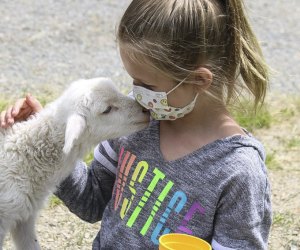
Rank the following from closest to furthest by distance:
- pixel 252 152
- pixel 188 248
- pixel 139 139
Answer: pixel 188 248 → pixel 252 152 → pixel 139 139

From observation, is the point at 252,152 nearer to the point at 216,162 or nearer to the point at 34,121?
the point at 216,162

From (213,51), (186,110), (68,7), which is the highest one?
(213,51)

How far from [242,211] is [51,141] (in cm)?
103

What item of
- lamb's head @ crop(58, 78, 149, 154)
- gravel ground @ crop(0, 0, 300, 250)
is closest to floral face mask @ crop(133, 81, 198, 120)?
lamb's head @ crop(58, 78, 149, 154)

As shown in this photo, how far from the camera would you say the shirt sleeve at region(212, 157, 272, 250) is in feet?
8.93

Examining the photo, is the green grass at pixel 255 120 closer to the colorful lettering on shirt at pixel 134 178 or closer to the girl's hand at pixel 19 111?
the girl's hand at pixel 19 111

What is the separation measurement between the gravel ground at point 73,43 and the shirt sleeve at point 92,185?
2.60 m

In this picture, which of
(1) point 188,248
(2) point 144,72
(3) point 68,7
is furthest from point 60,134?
(3) point 68,7

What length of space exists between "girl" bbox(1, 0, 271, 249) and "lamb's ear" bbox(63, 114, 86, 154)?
0.81 feet

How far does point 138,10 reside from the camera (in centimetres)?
282

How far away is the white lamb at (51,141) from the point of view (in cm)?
325

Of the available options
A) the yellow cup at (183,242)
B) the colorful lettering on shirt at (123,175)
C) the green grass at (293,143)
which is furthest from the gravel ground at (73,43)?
the yellow cup at (183,242)

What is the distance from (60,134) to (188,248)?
3.62ft

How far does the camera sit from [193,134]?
2941mm
